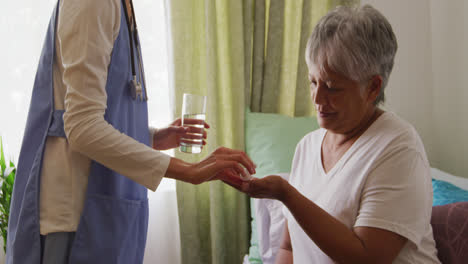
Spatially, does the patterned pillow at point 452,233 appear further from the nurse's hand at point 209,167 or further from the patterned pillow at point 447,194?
the nurse's hand at point 209,167

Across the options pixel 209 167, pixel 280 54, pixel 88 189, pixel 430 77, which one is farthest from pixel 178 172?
pixel 430 77

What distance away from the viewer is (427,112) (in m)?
2.54

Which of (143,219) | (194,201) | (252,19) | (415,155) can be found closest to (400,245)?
(415,155)

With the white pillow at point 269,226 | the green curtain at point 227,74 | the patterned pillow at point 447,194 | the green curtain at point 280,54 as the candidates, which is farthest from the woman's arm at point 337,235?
the green curtain at point 280,54

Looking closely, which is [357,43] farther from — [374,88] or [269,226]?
[269,226]

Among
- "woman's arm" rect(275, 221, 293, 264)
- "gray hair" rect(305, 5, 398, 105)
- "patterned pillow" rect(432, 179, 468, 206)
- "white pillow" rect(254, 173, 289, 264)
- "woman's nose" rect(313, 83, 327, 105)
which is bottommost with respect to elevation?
"white pillow" rect(254, 173, 289, 264)

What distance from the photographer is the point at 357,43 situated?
98 centimetres

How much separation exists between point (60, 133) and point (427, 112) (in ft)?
7.59

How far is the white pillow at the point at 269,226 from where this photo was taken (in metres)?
1.75

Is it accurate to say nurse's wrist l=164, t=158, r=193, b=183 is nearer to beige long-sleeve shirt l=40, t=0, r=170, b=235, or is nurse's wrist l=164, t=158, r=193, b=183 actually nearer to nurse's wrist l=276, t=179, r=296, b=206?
beige long-sleeve shirt l=40, t=0, r=170, b=235

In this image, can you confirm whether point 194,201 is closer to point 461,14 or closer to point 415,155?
point 415,155

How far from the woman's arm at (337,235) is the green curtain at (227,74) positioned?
1217mm

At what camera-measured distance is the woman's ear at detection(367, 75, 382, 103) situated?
1045 millimetres

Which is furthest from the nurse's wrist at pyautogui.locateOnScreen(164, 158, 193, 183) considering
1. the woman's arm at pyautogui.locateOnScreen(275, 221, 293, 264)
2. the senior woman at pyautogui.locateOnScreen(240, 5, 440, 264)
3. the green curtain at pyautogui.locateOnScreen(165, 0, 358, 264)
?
the green curtain at pyautogui.locateOnScreen(165, 0, 358, 264)
